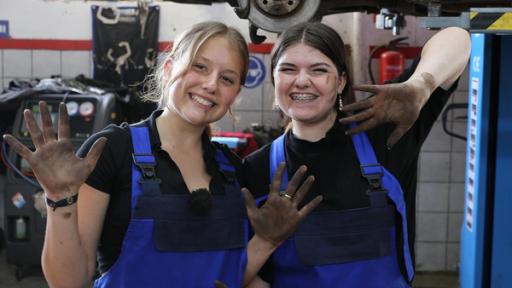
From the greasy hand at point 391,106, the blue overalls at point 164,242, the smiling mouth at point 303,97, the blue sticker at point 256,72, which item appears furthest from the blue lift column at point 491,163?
the blue sticker at point 256,72

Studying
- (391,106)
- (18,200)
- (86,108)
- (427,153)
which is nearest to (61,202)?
(391,106)

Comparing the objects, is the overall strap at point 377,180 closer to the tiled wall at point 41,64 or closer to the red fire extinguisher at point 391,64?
the red fire extinguisher at point 391,64

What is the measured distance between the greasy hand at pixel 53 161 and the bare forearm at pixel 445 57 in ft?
2.67

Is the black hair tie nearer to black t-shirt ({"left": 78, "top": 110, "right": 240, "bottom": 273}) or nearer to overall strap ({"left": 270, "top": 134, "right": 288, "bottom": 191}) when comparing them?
black t-shirt ({"left": 78, "top": 110, "right": 240, "bottom": 273})

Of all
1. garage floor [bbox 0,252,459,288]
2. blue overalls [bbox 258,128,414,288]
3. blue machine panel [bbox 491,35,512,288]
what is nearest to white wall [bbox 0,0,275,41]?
garage floor [bbox 0,252,459,288]

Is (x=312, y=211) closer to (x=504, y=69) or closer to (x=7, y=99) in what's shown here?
(x=504, y=69)

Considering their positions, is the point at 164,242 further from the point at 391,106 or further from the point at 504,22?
the point at 504,22

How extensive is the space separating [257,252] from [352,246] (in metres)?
0.22

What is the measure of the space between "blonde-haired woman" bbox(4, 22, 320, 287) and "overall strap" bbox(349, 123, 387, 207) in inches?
7.2

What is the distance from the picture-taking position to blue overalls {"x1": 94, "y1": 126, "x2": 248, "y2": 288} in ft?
4.79

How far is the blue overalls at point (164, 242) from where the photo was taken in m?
1.46

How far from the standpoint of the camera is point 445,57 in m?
1.70

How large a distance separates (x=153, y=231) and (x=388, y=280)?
548mm

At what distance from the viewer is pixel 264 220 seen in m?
1.52
